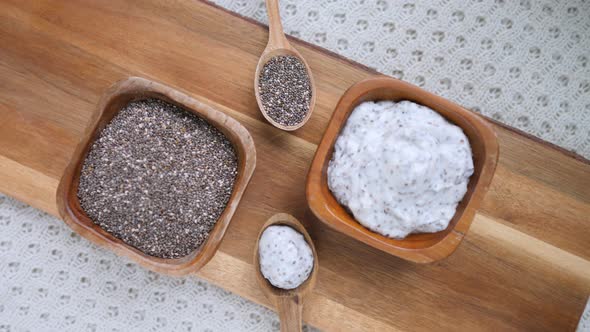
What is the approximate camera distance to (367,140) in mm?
1093

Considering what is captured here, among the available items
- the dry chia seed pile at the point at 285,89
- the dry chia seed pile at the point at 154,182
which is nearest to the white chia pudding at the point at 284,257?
the dry chia seed pile at the point at 154,182

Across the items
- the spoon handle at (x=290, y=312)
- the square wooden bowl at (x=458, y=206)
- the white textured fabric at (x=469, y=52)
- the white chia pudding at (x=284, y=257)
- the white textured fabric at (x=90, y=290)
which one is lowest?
the white textured fabric at (x=90, y=290)

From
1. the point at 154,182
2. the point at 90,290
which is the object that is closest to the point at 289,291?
the point at 154,182

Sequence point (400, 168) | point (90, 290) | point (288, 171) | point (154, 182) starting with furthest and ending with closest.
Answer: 1. point (90, 290)
2. point (288, 171)
3. point (154, 182)
4. point (400, 168)

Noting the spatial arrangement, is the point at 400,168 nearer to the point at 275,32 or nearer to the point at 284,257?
the point at 284,257

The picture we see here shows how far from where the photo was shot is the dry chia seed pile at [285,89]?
49.6 inches

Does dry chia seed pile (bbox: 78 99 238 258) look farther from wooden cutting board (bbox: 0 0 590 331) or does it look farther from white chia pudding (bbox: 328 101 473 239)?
white chia pudding (bbox: 328 101 473 239)

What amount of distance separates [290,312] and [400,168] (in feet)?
1.54

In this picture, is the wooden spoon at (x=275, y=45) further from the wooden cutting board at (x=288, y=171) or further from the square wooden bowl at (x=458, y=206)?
the square wooden bowl at (x=458, y=206)

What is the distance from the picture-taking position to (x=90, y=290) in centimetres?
138

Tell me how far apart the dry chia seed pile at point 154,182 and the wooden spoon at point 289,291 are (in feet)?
0.49

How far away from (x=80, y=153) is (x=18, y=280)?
0.54 metres

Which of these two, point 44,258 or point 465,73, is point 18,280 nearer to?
point 44,258

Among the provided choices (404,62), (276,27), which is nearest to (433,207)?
(404,62)
